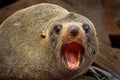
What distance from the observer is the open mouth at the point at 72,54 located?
582 cm

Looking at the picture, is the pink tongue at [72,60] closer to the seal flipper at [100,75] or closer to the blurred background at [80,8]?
the seal flipper at [100,75]

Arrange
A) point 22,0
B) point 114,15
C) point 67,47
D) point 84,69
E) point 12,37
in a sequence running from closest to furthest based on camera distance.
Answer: point 67,47 → point 84,69 → point 12,37 → point 22,0 → point 114,15

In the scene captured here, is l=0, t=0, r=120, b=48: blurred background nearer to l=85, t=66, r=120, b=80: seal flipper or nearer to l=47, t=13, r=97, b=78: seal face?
l=85, t=66, r=120, b=80: seal flipper

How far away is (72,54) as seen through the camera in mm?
5883

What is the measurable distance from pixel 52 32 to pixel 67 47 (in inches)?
14.9

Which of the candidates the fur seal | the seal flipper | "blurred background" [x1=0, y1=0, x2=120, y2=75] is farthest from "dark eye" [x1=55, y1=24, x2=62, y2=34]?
"blurred background" [x1=0, y1=0, x2=120, y2=75]

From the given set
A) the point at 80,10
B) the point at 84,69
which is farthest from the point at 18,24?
the point at 80,10

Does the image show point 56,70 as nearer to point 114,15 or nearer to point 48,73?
point 48,73

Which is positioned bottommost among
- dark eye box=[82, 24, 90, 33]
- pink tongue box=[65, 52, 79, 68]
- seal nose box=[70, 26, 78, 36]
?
pink tongue box=[65, 52, 79, 68]

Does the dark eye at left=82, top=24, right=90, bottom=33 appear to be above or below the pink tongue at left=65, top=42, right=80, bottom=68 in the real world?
above

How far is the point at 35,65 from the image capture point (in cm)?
635

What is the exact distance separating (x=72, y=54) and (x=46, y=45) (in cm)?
49

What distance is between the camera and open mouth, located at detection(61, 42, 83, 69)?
5.82m

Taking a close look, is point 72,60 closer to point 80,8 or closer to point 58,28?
point 58,28
